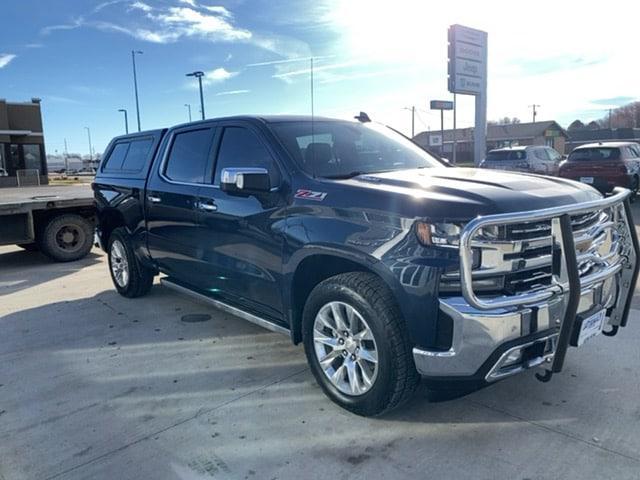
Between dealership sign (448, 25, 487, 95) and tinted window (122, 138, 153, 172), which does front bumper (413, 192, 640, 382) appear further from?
dealership sign (448, 25, 487, 95)

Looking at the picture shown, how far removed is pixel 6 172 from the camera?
32.1 metres

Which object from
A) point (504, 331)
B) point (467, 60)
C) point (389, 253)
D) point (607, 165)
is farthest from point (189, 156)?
point (467, 60)

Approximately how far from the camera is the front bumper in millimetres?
2660

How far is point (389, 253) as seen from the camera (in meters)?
2.93

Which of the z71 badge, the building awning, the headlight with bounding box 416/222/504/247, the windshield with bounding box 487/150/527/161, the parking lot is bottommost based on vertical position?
the parking lot

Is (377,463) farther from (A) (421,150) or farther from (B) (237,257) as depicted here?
(A) (421,150)

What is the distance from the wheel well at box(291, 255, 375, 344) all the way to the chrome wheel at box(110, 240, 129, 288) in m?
3.10

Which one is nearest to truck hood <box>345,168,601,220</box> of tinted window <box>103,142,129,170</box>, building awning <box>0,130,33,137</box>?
tinted window <box>103,142,129,170</box>

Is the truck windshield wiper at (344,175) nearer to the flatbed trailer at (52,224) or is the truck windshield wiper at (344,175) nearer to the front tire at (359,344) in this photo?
the front tire at (359,344)

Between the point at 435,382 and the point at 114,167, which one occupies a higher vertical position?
the point at 114,167

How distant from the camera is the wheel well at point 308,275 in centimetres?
343

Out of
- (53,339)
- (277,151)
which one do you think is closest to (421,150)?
(277,151)

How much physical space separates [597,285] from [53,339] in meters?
4.51

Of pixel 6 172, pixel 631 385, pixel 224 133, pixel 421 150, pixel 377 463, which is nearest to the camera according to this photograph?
pixel 377 463
